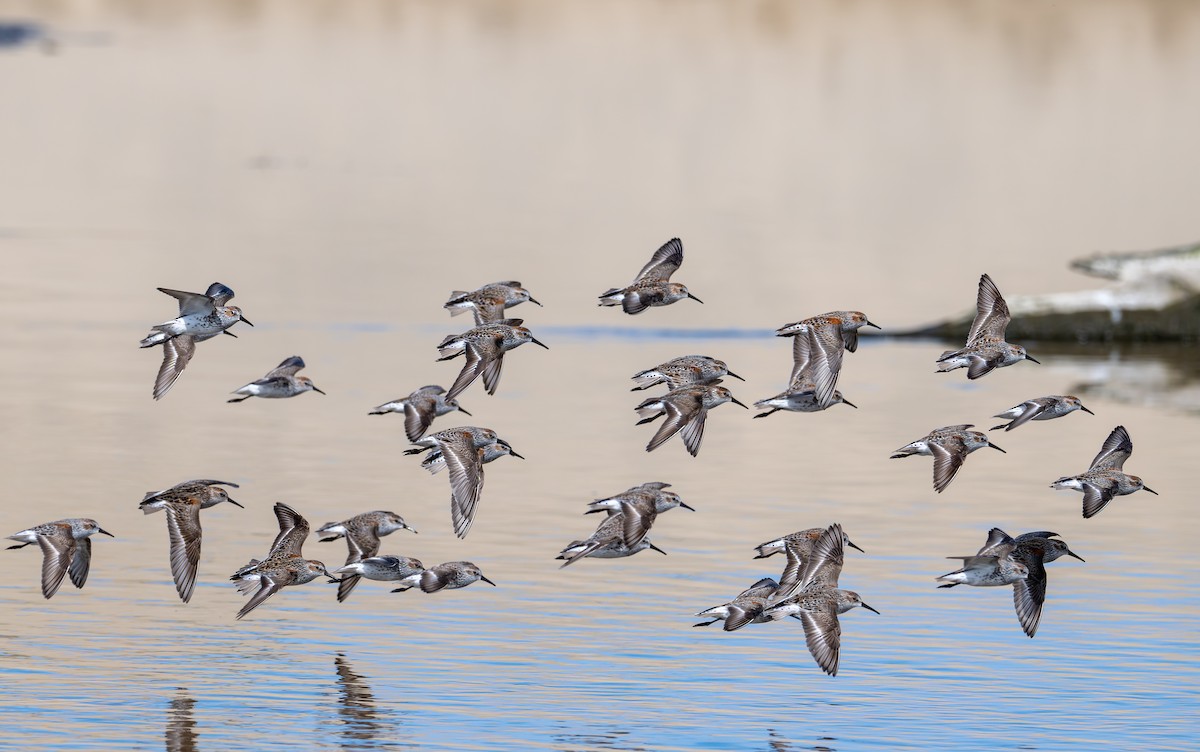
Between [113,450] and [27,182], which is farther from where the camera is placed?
[27,182]

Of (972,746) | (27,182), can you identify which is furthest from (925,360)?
(27,182)

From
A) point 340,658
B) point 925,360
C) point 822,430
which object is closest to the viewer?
point 340,658

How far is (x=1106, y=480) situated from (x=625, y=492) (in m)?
4.82

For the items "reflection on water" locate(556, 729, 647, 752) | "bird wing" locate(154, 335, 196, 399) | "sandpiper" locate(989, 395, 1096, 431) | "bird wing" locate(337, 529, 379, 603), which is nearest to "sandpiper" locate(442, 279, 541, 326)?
"bird wing" locate(337, 529, 379, 603)

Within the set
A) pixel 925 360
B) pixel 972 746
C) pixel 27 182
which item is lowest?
pixel 972 746

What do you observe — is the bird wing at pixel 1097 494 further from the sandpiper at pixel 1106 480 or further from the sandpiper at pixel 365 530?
the sandpiper at pixel 365 530

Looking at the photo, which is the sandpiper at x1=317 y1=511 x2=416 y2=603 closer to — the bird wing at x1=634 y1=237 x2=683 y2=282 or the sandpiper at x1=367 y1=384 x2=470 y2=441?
the sandpiper at x1=367 y1=384 x2=470 y2=441

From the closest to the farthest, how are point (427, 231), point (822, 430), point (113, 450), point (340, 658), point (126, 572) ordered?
1. point (340, 658)
2. point (126, 572)
3. point (113, 450)
4. point (822, 430)
5. point (427, 231)

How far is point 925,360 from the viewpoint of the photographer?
48.4 m

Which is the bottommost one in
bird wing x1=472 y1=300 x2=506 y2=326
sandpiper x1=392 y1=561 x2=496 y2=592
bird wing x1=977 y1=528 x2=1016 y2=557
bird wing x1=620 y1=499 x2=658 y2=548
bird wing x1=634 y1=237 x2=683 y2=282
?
sandpiper x1=392 y1=561 x2=496 y2=592

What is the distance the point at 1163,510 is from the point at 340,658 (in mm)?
13979

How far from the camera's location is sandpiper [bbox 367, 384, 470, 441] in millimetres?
22328

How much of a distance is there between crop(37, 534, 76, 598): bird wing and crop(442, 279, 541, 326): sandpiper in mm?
4488

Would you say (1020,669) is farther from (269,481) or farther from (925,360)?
(925,360)
